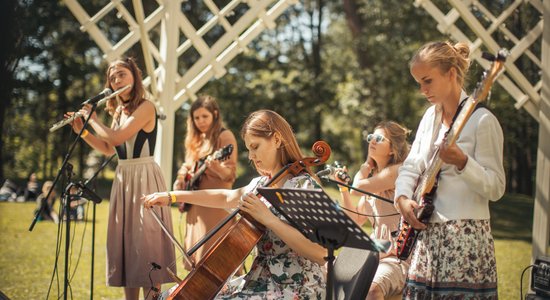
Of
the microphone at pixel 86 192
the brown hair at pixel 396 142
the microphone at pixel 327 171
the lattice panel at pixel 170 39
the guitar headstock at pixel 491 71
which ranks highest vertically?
the lattice panel at pixel 170 39

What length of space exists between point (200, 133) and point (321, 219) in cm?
332

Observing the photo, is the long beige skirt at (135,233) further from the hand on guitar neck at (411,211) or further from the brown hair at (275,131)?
the hand on guitar neck at (411,211)

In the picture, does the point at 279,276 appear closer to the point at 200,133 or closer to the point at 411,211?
the point at 411,211

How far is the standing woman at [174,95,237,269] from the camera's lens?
5508 millimetres

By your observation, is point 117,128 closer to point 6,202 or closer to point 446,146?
point 446,146

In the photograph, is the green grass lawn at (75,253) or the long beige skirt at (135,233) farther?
the green grass lawn at (75,253)

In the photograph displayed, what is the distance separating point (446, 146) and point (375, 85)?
1812 cm

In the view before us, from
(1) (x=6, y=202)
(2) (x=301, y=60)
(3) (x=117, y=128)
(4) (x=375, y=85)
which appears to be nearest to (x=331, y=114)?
(2) (x=301, y=60)

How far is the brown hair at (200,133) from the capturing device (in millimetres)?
5684

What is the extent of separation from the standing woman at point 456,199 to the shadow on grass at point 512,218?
29.8 ft

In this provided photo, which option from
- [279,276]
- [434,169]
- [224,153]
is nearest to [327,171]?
[279,276]

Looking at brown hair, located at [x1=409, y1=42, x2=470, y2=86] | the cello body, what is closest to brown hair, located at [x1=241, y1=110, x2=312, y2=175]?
the cello body

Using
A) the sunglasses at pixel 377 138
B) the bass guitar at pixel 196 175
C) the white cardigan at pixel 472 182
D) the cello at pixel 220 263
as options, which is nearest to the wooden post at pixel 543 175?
the sunglasses at pixel 377 138

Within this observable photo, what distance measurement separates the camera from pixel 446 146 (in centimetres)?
269
